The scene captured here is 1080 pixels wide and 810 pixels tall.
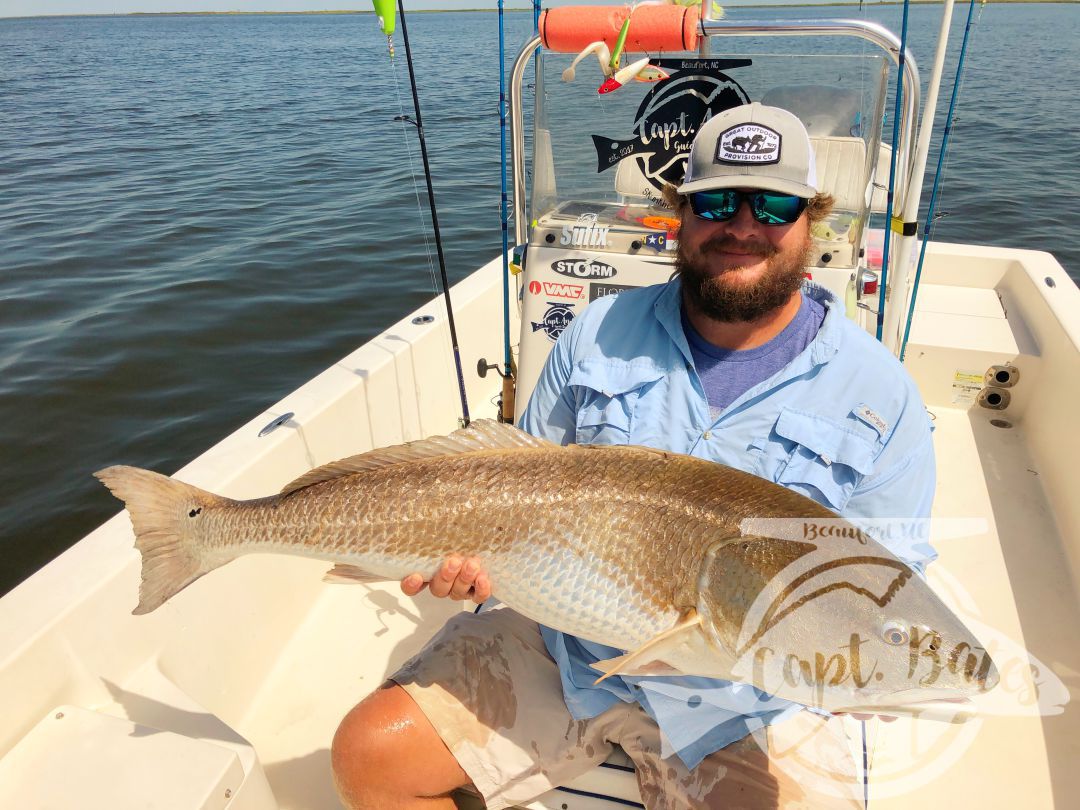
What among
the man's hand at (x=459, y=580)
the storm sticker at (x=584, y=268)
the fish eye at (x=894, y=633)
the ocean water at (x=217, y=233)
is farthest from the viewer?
the ocean water at (x=217, y=233)

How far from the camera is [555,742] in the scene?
2229mm

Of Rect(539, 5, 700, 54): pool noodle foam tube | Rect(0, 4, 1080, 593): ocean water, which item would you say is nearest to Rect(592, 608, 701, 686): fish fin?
Rect(539, 5, 700, 54): pool noodle foam tube

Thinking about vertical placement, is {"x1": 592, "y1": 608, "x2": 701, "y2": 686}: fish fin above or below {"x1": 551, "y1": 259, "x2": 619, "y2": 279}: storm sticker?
below

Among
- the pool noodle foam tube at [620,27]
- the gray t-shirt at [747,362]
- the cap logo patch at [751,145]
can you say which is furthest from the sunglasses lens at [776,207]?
the pool noodle foam tube at [620,27]

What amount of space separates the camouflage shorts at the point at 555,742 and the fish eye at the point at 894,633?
2.19 ft

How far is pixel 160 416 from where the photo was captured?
21.7ft

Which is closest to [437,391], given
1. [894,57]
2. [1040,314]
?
[894,57]

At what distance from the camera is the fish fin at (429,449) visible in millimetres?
2113

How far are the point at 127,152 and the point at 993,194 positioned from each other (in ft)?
54.5

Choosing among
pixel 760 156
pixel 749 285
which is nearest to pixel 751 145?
pixel 760 156

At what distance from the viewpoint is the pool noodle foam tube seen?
295cm

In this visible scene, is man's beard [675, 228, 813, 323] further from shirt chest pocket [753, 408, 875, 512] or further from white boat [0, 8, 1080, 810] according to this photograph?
white boat [0, 8, 1080, 810]

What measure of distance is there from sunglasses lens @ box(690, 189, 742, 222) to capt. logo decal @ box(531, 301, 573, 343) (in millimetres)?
1421

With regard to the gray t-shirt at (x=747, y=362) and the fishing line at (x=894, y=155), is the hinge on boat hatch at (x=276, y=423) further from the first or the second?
the fishing line at (x=894, y=155)
